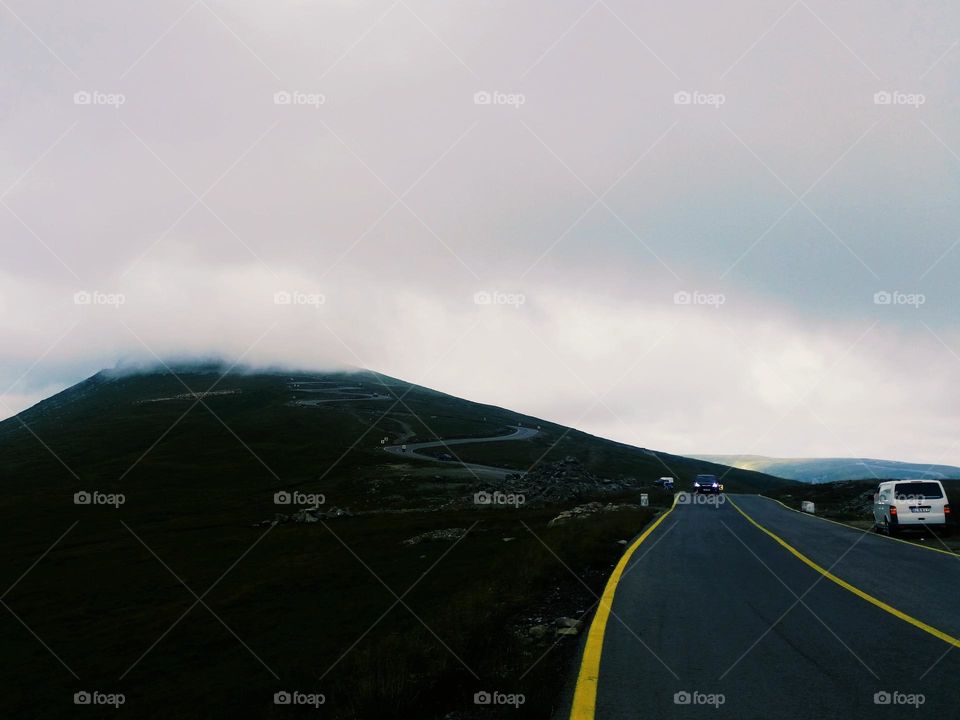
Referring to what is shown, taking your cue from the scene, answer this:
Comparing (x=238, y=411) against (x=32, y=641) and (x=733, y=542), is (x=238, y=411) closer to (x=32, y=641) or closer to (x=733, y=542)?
(x=32, y=641)

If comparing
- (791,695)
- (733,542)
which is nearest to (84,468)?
(733,542)

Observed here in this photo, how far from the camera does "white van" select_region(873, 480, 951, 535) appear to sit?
22312 millimetres

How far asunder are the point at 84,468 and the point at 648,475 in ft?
372

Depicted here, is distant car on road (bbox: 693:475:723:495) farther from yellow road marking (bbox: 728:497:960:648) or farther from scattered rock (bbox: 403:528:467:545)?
yellow road marking (bbox: 728:497:960:648)

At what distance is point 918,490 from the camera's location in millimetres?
22969

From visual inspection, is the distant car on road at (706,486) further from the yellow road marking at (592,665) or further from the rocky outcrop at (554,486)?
the yellow road marking at (592,665)

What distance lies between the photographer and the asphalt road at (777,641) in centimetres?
600

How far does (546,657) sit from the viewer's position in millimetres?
7949

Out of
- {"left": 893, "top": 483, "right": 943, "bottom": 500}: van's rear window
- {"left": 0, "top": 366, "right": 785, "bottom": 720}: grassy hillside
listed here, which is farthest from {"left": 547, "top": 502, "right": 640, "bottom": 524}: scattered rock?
{"left": 893, "top": 483, "right": 943, "bottom": 500}: van's rear window

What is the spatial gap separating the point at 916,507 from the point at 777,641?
18661mm

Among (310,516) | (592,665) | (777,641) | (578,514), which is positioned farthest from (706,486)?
(592,665)

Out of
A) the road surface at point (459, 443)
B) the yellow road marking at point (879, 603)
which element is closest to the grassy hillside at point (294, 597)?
the yellow road marking at point (879, 603)

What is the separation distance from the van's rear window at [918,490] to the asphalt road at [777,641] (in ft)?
25.0

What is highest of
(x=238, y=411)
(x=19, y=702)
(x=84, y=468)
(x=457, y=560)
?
(x=238, y=411)
